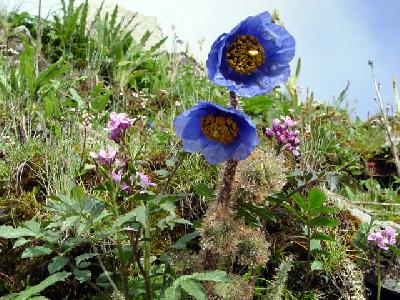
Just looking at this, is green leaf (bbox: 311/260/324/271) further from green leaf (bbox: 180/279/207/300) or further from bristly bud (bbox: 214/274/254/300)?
green leaf (bbox: 180/279/207/300)

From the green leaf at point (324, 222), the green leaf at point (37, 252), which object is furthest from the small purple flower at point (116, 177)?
the green leaf at point (324, 222)

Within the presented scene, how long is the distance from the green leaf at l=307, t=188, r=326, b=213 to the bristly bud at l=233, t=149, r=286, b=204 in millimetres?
349

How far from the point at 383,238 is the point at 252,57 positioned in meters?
1.26

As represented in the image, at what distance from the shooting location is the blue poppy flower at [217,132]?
1.97m

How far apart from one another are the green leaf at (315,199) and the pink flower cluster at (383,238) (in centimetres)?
49

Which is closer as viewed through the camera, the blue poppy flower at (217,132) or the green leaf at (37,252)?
the blue poppy flower at (217,132)

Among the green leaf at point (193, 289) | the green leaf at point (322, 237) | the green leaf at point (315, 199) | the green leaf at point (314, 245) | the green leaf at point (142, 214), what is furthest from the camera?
the green leaf at point (314, 245)

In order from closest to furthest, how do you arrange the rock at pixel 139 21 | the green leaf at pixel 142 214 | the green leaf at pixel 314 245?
the green leaf at pixel 142 214
the green leaf at pixel 314 245
the rock at pixel 139 21

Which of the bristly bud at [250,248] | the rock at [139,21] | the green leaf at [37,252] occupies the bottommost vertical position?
the green leaf at [37,252]

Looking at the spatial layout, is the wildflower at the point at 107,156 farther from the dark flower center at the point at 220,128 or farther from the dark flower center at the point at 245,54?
the dark flower center at the point at 245,54

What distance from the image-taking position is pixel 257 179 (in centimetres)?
216

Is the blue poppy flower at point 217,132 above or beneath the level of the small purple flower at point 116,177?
above

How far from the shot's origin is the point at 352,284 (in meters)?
3.09

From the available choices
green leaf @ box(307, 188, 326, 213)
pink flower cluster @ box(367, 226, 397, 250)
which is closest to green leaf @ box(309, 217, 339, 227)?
green leaf @ box(307, 188, 326, 213)
